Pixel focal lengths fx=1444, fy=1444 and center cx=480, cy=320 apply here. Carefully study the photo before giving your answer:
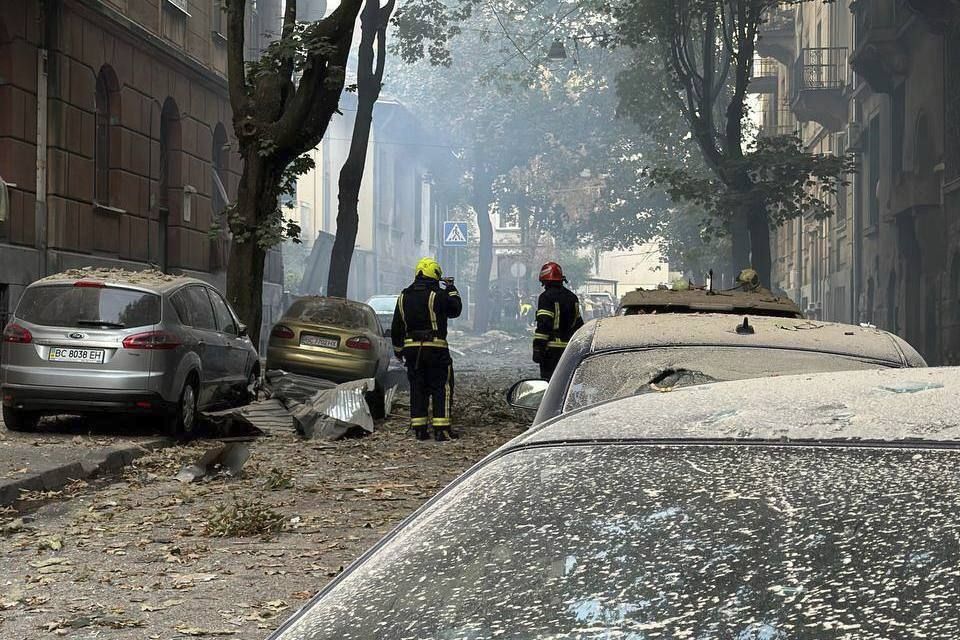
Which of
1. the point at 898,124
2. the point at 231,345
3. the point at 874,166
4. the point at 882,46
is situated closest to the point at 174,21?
the point at 231,345

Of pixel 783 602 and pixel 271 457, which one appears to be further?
pixel 271 457

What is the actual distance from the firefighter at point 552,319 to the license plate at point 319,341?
5470 mm

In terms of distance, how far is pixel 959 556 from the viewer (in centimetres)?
185

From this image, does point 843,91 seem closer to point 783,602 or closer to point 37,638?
point 37,638

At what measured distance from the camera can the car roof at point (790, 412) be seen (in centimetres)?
216

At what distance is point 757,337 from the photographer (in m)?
5.51

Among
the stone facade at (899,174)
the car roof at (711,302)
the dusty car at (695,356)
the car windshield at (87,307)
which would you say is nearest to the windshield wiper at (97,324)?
the car windshield at (87,307)

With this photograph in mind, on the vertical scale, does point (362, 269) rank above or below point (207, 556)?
above

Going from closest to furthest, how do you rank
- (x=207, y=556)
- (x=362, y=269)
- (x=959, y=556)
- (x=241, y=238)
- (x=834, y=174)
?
(x=959, y=556)
(x=207, y=556)
(x=241, y=238)
(x=834, y=174)
(x=362, y=269)

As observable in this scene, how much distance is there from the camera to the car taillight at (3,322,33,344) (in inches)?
525

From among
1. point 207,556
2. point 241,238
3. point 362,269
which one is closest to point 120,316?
point 241,238

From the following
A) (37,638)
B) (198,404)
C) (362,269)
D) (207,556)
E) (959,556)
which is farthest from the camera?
(362,269)

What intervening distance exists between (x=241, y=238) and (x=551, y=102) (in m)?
44.6

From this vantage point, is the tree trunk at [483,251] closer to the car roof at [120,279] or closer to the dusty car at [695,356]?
the car roof at [120,279]
